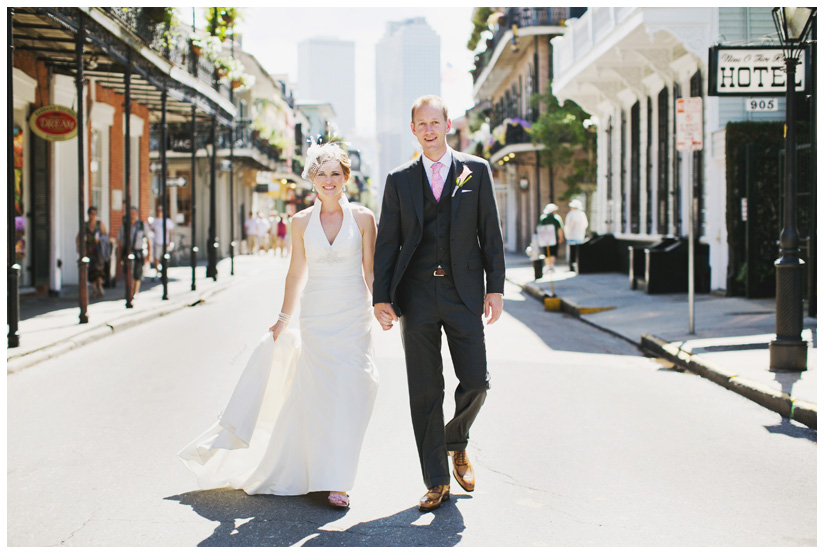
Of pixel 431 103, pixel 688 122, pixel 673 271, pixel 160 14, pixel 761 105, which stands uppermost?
pixel 160 14

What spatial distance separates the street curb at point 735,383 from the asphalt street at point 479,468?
0.10 m

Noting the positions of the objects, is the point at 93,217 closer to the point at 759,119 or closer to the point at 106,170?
the point at 106,170

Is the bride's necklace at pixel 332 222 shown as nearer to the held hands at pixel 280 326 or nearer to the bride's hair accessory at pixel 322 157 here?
the bride's hair accessory at pixel 322 157

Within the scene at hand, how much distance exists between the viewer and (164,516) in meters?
4.03

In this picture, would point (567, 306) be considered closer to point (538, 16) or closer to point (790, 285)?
point (790, 285)

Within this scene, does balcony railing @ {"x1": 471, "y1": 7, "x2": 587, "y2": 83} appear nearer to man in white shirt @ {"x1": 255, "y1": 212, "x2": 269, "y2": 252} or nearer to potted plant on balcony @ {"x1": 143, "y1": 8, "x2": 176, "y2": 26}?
man in white shirt @ {"x1": 255, "y1": 212, "x2": 269, "y2": 252}

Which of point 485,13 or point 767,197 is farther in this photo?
point 485,13

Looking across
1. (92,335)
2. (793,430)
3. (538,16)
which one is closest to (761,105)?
(793,430)

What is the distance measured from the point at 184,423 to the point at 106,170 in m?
15.1

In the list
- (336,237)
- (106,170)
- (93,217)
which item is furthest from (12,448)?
(106,170)

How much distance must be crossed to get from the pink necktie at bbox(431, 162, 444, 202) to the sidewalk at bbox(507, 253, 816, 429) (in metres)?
3.38

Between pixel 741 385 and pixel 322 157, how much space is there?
436cm

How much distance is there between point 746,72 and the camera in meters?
8.66

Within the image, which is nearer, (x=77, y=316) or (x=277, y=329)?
(x=277, y=329)
